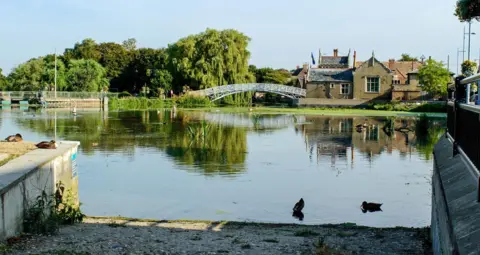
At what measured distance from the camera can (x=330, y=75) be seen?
73.5m

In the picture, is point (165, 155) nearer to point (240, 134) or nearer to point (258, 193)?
point (258, 193)

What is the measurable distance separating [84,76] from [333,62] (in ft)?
122

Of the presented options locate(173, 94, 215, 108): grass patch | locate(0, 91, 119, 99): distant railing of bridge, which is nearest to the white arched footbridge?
locate(173, 94, 215, 108): grass patch

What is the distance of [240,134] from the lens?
111 ft

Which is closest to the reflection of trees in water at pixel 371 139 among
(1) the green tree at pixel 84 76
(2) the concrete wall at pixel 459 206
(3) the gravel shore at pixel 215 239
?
(3) the gravel shore at pixel 215 239

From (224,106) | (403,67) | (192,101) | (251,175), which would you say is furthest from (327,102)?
(251,175)

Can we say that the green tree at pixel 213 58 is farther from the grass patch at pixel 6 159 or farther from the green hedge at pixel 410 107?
the grass patch at pixel 6 159

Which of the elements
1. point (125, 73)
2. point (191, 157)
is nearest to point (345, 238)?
point (191, 157)

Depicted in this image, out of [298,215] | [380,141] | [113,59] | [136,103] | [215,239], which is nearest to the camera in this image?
[215,239]

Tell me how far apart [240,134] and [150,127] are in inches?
277

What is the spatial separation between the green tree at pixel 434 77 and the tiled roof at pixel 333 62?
22.4m

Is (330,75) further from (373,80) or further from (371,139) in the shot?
(371,139)

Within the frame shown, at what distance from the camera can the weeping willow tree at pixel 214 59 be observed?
70.1 meters

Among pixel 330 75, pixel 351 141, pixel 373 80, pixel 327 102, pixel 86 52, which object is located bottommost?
pixel 351 141
